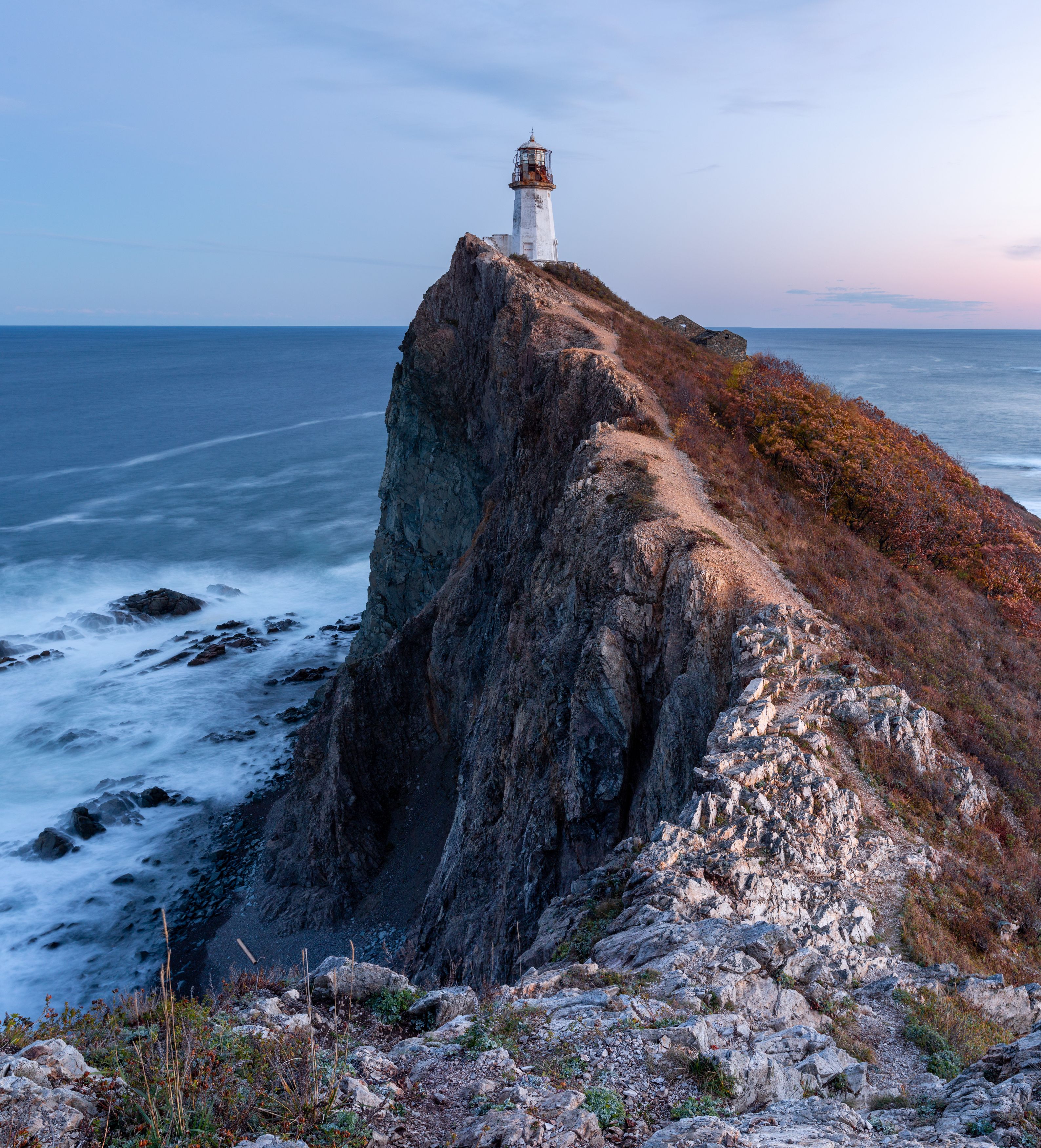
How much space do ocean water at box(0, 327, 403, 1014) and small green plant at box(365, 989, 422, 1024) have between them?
71.3ft

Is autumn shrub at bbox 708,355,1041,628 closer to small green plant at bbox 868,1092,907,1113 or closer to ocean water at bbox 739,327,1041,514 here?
small green plant at bbox 868,1092,907,1113

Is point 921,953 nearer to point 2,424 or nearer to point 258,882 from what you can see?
point 258,882

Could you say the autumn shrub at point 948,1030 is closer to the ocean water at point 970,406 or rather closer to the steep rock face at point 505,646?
the steep rock face at point 505,646

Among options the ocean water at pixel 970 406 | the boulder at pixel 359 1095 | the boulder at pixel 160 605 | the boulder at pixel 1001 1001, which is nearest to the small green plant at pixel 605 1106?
the boulder at pixel 359 1095

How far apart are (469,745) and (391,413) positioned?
76.5 ft

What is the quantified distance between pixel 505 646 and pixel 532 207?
35.3m

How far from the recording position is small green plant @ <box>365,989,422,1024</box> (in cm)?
791

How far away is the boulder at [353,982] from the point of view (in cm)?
809

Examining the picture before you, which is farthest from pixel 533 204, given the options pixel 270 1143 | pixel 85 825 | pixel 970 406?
pixel 970 406

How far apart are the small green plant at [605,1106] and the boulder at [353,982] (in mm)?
2595

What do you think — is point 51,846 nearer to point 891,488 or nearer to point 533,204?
point 891,488

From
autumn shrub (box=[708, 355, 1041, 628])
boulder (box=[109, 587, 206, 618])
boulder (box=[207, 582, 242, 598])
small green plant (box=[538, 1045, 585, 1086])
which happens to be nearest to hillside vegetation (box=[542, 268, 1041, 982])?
autumn shrub (box=[708, 355, 1041, 628])

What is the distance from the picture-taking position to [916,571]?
21.8 metres

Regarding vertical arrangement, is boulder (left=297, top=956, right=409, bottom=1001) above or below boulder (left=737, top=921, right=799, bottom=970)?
below
